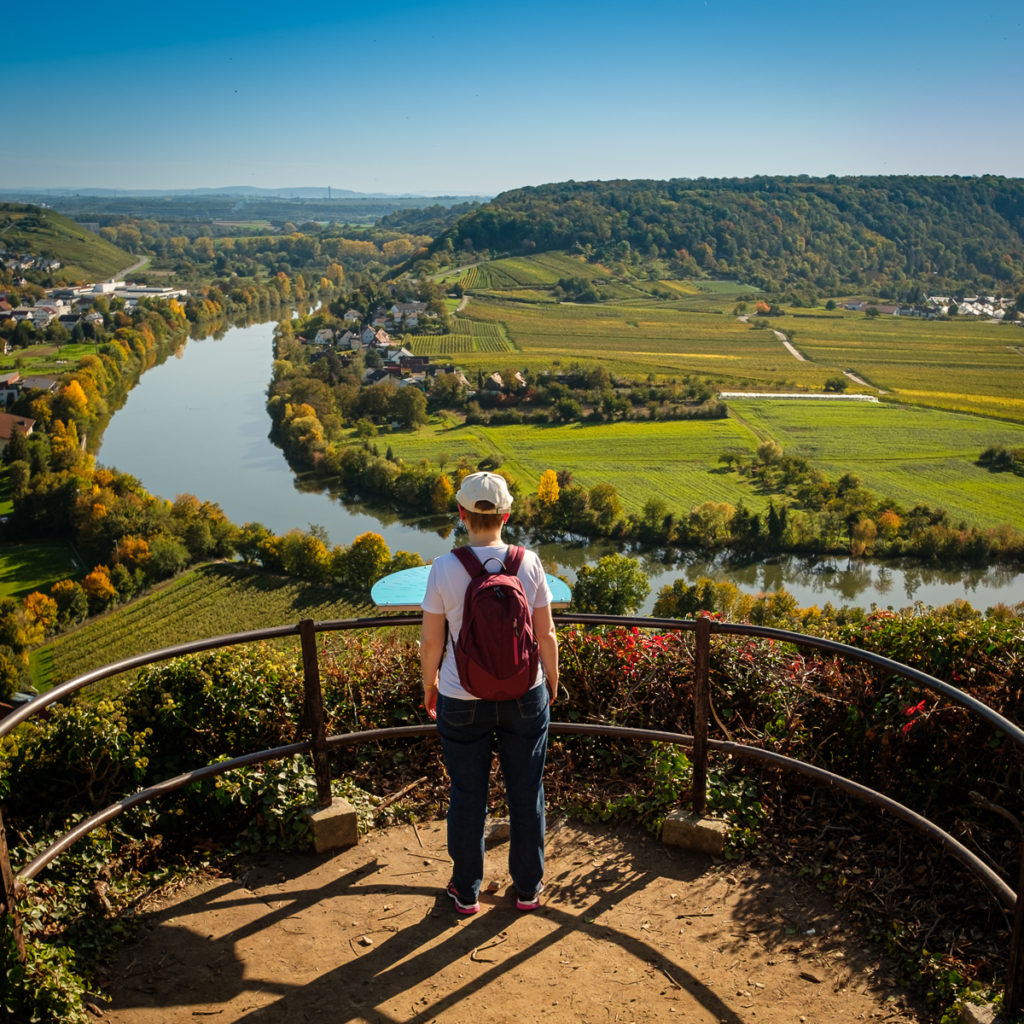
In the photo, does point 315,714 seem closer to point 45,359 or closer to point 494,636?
point 494,636

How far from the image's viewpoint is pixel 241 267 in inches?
5531

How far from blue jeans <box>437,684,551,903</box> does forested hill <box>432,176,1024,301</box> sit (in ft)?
403

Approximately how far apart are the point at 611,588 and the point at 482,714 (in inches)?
1158

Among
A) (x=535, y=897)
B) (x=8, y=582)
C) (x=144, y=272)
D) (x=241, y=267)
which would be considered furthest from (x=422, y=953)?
(x=241, y=267)

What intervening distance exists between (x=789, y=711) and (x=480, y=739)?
132cm

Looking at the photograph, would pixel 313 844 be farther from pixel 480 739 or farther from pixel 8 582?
pixel 8 582

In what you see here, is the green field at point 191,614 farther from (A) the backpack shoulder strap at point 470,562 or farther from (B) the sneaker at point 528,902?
(A) the backpack shoulder strap at point 470,562

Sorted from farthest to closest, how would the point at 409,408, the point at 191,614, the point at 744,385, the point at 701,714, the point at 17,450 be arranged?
the point at 744,385 < the point at 409,408 < the point at 17,450 < the point at 191,614 < the point at 701,714

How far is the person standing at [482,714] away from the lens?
95.3 inches

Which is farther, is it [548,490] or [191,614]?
[548,490]

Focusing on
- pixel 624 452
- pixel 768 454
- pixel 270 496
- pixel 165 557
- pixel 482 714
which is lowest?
pixel 165 557

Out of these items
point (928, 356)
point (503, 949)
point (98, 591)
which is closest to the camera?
point (503, 949)

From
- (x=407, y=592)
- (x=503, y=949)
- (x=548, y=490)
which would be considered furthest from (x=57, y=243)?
(x=503, y=949)

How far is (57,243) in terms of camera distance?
115m
